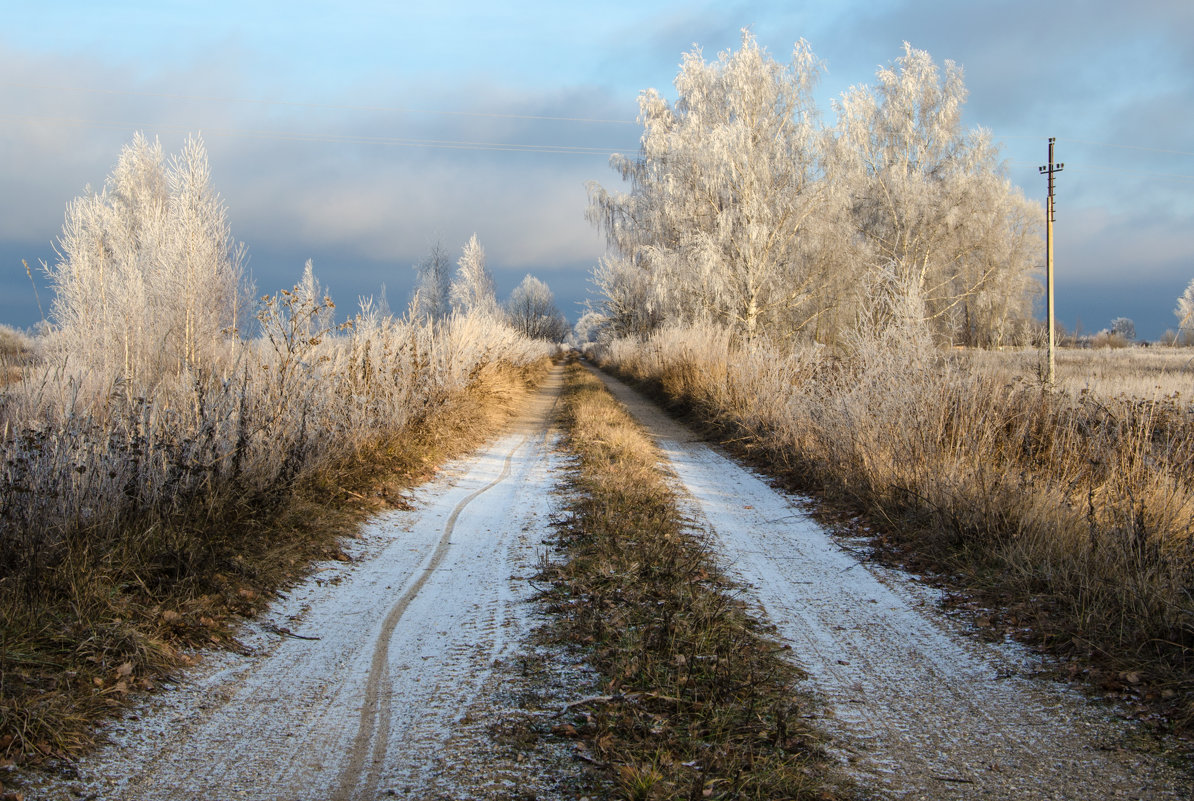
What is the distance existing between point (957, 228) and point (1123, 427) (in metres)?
22.6

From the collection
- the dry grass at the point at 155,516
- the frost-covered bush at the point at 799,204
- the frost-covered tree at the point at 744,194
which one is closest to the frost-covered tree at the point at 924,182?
the frost-covered bush at the point at 799,204

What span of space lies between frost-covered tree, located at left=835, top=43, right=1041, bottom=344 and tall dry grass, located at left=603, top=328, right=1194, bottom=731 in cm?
1901

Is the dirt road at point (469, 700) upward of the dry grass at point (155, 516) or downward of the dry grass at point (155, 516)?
downward

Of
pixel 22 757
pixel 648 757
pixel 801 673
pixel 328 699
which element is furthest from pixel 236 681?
pixel 801 673

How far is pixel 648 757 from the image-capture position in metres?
2.53

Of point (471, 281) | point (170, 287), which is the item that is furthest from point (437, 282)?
point (170, 287)

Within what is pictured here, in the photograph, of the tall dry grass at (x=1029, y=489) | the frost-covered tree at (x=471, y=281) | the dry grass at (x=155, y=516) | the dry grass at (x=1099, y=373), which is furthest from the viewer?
the frost-covered tree at (x=471, y=281)

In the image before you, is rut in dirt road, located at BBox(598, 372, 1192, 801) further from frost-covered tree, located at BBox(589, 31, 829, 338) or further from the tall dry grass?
frost-covered tree, located at BBox(589, 31, 829, 338)

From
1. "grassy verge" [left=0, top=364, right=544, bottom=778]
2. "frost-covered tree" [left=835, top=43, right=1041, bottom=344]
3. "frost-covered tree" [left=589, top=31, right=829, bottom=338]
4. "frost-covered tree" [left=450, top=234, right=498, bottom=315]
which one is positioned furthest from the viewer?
"frost-covered tree" [left=450, top=234, right=498, bottom=315]

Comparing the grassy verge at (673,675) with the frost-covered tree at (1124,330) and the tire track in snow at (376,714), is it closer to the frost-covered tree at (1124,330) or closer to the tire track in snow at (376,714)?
the tire track in snow at (376,714)

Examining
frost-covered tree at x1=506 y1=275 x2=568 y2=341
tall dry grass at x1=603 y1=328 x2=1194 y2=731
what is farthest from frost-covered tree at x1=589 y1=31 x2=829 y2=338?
frost-covered tree at x1=506 y1=275 x2=568 y2=341

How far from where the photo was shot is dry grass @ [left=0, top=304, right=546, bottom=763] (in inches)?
114

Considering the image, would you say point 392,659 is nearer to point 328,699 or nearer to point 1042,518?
point 328,699

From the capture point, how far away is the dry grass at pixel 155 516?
→ 9.52 feet
